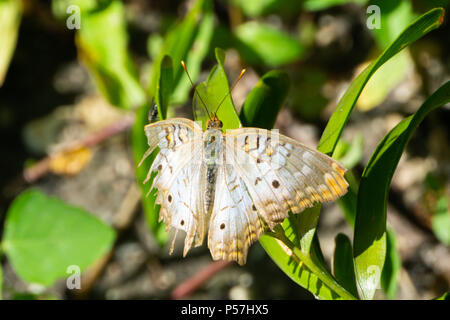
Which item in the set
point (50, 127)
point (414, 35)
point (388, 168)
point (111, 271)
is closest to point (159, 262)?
point (111, 271)

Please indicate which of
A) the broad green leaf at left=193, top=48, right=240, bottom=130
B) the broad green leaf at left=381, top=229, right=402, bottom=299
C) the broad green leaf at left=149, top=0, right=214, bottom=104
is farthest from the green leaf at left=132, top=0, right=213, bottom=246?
the broad green leaf at left=381, top=229, right=402, bottom=299

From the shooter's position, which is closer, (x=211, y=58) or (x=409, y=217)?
(x=409, y=217)

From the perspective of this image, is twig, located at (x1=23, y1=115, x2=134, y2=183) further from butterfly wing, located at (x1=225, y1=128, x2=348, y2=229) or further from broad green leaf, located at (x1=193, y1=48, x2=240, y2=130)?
butterfly wing, located at (x1=225, y1=128, x2=348, y2=229)

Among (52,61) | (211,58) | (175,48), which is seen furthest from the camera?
(52,61)

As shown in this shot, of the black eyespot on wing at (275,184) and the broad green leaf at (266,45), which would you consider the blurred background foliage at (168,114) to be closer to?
the broad green leaf at (266,45)
